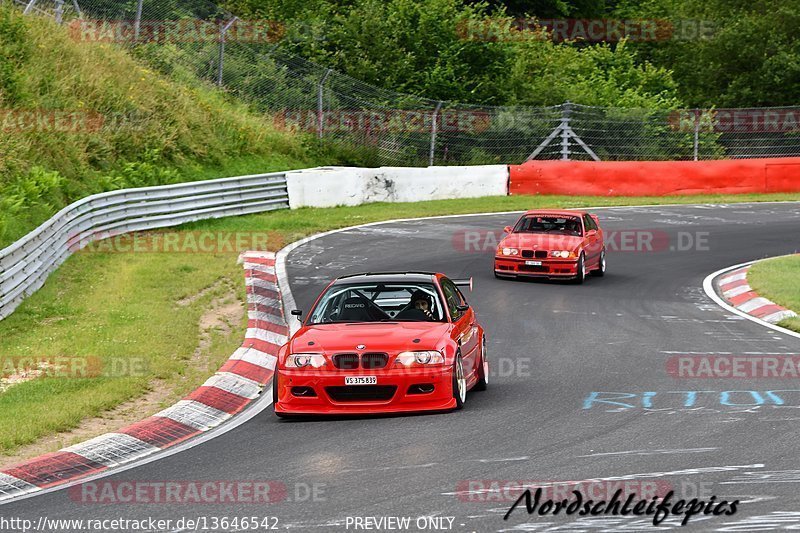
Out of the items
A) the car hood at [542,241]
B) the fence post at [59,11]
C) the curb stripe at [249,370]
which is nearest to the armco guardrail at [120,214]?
the curb stripe at [249,370]

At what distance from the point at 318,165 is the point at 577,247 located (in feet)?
49.6

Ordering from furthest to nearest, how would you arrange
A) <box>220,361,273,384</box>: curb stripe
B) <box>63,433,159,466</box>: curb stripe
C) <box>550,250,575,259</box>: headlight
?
<box>550,250,575,259</box>: headlight → <box>220,361,273,384</box>: curb stripe → <box>63,433,159,466</box>: curb stripe

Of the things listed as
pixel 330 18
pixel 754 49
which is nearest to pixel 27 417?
pixel 330 18

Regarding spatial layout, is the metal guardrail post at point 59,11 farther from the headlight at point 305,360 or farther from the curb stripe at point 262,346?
the headlight at point 305,360

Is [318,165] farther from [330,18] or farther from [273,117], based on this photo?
[330,18]

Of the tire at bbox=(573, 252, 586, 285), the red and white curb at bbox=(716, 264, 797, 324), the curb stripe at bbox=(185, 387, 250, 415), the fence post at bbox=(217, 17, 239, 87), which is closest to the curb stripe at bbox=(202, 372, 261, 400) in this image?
the curb stripe at bbox=(185, 387, 250, 415)

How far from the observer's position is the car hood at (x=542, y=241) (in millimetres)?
20141

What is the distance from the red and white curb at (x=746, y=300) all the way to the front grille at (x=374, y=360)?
24.6 ft

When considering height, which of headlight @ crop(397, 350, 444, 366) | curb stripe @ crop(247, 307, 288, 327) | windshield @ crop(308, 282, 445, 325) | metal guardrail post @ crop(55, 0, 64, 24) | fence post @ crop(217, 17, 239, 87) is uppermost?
metal guardrail post @ crop(55, 0, 64, 24)

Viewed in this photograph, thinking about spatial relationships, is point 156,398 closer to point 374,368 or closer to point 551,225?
point 374,368

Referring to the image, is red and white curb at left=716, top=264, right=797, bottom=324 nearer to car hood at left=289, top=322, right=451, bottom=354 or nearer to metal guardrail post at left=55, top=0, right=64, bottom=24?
car hood at left=289, top=322, right=451, bottom=354

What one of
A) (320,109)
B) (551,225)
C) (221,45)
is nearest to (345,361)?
(551,225)

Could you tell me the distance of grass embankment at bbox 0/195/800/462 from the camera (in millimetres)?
10992

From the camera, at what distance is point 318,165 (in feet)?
112
